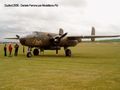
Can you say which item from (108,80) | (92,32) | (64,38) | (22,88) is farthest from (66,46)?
(22,88)

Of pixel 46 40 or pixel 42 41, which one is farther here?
pixel 46 40

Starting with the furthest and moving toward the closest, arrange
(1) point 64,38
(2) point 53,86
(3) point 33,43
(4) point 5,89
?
(1) point 64,38 → (3) point 33,43 → (2) point 53,86 → (4) point 5,89

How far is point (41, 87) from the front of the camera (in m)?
9.84

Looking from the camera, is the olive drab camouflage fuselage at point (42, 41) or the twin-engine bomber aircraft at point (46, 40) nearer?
the olive drab camouflage fuselage at point (42, 41)

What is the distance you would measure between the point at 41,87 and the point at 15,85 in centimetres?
114

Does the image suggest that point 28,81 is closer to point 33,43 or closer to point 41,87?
point 41,87

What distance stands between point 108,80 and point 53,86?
2.92 meters

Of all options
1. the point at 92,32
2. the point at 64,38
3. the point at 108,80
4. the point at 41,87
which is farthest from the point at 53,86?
the point at 92,32

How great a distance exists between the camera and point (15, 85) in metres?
10.2

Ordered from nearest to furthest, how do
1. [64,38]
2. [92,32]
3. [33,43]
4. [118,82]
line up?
[118,82] → [33,43] → [64,38] → [92,32]

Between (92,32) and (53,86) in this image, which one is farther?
(92,32)

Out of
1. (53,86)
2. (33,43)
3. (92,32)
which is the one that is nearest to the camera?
Result: (53,86)

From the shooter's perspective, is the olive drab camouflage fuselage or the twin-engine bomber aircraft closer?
the olive drab camouflage fuselage

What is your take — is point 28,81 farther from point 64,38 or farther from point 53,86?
point 64,38
